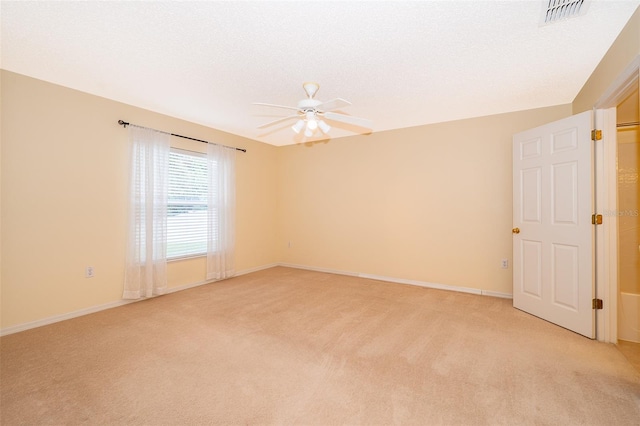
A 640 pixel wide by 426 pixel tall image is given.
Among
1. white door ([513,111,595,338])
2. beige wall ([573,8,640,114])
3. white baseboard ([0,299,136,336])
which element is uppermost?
beige wall ([573,8,640,114])

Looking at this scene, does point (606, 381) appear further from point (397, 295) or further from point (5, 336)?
point (5, 336)

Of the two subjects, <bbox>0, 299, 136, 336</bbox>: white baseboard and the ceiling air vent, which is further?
<bbox>0, 299, 136, 336</bbox>: white baseboard

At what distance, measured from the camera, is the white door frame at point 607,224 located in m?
2.50

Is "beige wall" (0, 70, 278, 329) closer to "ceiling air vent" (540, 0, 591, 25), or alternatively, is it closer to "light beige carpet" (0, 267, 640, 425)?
"light beige carpet" (0, 267, 640, 425)

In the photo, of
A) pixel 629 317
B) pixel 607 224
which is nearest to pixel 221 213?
pixel 607 224

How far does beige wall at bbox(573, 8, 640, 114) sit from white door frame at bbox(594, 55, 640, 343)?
179mm

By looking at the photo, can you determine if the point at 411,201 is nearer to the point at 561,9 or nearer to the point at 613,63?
the point at 613,63

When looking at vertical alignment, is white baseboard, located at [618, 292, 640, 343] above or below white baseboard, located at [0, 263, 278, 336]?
above

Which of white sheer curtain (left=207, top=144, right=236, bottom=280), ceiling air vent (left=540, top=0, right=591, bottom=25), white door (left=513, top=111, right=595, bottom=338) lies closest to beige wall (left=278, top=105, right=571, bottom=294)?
white door (left=513, top=111, right=595, bottom=338)

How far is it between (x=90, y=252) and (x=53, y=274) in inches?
15.3

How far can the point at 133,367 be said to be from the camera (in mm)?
2133

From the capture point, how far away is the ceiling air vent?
5.93 feet

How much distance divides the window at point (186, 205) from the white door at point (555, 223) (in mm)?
4652

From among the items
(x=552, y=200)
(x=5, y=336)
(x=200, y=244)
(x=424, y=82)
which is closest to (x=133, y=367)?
(x=5, y=336)
